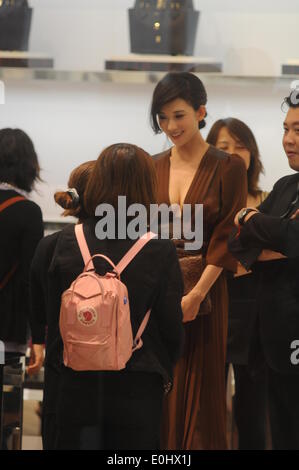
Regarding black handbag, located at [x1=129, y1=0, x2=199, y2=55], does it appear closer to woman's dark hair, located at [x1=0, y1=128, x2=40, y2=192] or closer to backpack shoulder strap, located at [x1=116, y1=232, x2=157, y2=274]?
woman's dark hair, located at [x1=0, y1=128, x2=40, y2=192]

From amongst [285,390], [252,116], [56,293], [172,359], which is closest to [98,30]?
[252,116]

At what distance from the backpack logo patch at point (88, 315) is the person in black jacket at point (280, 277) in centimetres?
75

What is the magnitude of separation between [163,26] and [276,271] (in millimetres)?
984

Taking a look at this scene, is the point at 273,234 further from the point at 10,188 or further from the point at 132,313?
the point at 10,188

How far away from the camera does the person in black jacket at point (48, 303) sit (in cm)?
269

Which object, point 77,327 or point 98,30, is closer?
point 77,327

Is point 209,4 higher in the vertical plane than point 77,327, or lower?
higher

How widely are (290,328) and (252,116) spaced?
2.57 ft

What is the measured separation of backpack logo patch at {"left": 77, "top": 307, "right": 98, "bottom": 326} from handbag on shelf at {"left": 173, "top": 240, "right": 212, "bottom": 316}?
60 centimetres

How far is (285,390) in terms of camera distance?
3096 mm

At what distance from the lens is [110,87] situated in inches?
125

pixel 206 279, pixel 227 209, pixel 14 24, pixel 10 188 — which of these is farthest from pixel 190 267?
pixel 14 24
